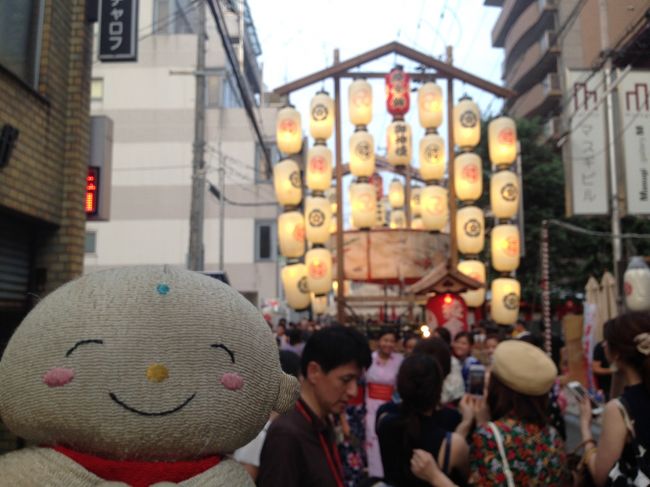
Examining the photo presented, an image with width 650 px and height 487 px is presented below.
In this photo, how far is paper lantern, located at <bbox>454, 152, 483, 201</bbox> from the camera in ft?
51.2

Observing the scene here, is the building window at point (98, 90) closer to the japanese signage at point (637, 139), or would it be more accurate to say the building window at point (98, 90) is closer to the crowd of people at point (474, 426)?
the japanese signage at point (637, 139)

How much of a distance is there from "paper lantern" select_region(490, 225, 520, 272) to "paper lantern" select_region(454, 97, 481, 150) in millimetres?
2382

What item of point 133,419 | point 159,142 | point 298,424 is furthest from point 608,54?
point 159,142

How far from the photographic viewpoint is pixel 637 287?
407 inches

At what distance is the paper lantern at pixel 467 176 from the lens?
1559cm

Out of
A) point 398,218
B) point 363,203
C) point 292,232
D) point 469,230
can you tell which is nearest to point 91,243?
point 292,232

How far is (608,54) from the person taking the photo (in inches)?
463

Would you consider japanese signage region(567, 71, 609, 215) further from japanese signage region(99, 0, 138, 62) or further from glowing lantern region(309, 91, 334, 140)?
japanese signage region(99, 0, 138, 62)

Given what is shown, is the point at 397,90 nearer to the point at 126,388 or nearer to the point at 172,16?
the point at 172,16

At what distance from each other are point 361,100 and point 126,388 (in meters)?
15.6

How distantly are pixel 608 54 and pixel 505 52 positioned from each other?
2756 centimetres

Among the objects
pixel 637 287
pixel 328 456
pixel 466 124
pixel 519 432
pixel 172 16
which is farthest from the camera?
pixel 172 16

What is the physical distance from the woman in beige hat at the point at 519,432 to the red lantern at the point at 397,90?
14.2m

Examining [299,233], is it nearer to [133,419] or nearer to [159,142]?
[159,142]
